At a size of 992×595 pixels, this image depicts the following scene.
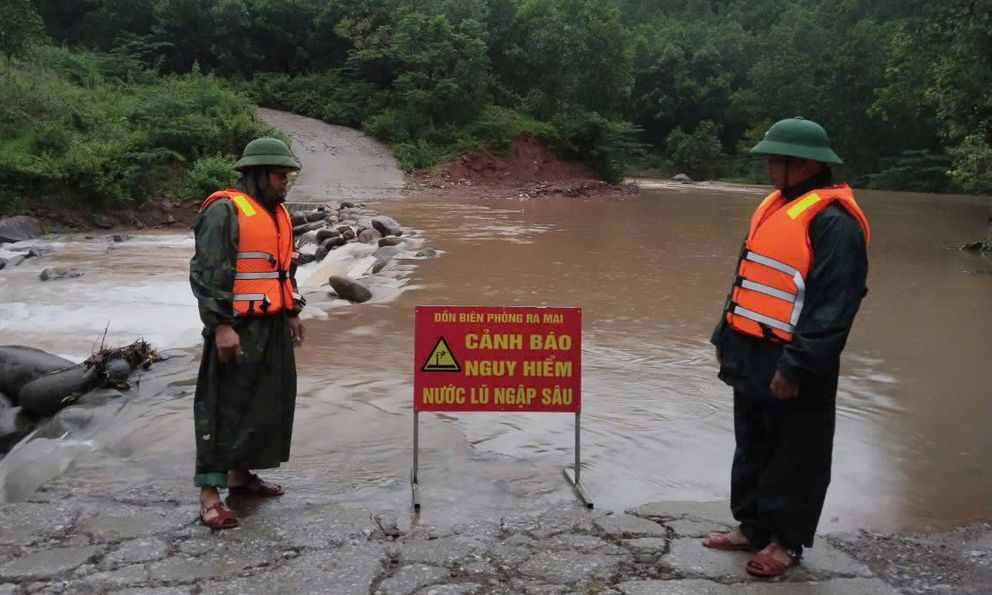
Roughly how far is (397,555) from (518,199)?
87.0ft

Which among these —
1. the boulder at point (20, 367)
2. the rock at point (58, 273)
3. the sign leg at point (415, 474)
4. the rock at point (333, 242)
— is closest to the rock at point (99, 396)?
the boulder at point (20, 367)

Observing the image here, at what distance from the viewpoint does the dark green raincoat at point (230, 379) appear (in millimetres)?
4273

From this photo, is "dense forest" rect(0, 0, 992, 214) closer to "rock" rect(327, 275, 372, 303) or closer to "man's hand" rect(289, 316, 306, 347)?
"rock" rect(327, 275, 372, 303)

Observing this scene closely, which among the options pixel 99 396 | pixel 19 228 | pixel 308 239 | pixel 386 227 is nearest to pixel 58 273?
pixel 308 239

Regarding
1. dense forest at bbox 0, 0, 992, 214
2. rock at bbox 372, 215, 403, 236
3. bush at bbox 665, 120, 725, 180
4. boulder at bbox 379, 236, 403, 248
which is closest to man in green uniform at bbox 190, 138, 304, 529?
boulder at bbox 379, 236, 403, 248

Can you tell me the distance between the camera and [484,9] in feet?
136

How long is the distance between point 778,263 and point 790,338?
313 millimetres

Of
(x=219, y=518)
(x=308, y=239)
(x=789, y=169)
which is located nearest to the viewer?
(x=789, y=169)

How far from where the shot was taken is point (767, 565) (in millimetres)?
3811

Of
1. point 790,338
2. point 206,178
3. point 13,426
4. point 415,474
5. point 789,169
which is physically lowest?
point 13,426

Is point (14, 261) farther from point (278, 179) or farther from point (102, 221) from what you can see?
point (278, 179)

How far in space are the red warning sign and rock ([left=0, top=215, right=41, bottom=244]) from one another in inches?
650

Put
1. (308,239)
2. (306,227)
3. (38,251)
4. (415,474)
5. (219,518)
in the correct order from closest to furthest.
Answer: (219,518) → (415,474) → (38,251) → (308,239) → (306,227)

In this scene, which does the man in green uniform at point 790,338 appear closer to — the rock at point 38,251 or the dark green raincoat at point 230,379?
the dark green raincoat at point 230,379
